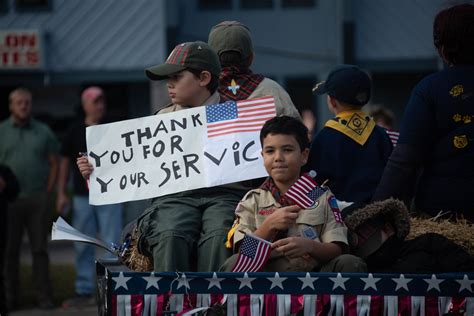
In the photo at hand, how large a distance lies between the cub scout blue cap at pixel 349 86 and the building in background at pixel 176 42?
13444mm

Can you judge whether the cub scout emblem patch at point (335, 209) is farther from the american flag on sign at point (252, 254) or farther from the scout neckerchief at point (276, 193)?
the american flag on sign at point (252, 254)

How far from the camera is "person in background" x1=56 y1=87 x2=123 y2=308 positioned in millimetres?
11586

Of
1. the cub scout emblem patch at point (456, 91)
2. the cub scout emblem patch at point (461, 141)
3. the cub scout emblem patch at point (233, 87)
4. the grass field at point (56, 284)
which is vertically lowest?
the grass field at point (56, 284)

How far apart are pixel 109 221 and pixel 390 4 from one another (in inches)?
449

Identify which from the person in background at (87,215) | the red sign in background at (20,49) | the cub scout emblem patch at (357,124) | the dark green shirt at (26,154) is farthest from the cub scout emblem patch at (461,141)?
the red sign in background at (20,49)

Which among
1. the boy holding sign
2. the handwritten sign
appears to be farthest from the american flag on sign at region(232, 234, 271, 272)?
the handwritten sign

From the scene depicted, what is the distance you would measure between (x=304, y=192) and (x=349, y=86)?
130cm

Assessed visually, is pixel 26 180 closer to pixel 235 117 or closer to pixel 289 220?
pixel 235 117

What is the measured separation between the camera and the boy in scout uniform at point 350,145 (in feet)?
20.0

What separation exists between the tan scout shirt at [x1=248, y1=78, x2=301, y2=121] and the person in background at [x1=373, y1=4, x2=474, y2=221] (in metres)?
0.97

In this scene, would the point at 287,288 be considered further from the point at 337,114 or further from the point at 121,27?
the point at 121,27

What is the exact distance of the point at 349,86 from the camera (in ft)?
20.7

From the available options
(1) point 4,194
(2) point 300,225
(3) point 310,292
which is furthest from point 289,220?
(1) point 4,194

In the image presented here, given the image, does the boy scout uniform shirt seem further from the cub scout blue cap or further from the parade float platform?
the cub scout blue cap
